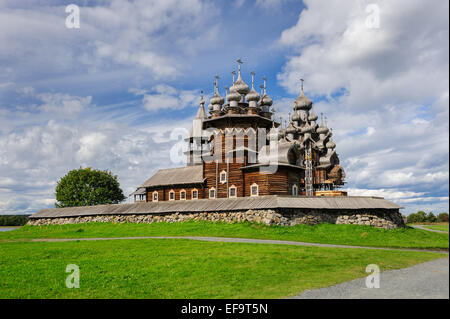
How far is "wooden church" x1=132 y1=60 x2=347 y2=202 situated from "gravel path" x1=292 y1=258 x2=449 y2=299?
79.5 ft

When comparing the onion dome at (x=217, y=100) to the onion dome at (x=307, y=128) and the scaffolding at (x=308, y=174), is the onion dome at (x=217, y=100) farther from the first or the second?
the onion dome at (x=307, y=128)

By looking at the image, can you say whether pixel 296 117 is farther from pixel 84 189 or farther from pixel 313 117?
pixel 84 189

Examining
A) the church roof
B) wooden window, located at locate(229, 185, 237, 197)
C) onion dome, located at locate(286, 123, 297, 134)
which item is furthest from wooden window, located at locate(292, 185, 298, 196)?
onion dome, located at locate(286, 123, 297, 134)

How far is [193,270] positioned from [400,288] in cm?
→ 721

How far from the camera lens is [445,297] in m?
4.66

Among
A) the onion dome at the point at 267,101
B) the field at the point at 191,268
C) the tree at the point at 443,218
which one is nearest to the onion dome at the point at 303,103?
the onion dome at the point at 267,101

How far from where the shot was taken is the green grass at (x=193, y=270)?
10523 millimetres

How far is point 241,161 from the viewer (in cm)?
3706

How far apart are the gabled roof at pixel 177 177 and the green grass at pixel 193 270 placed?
23026mm

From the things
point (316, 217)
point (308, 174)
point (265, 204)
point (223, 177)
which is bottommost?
point (316, 217)

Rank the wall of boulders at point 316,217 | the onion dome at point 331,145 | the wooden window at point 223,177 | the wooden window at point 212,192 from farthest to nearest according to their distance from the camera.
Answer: the onion dome at point 331,145 < the wooden window at point 212,192 < the wooden window at point 223,177 < the wall of boulders at point 316,217

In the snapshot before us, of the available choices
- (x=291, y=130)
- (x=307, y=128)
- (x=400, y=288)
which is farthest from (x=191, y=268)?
(x=307, y=128)

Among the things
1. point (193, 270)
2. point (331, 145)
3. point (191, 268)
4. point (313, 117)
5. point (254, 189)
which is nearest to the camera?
point (193, 270)
